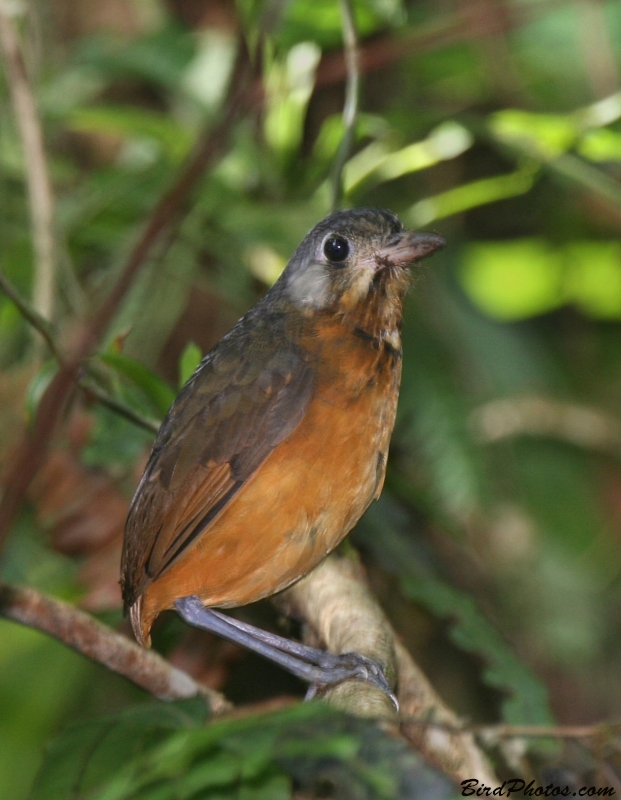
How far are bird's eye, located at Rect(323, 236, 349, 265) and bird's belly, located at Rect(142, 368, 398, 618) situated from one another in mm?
485

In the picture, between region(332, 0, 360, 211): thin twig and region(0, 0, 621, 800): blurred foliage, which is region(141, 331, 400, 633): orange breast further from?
region(332, 0, 360, 211): thin twig

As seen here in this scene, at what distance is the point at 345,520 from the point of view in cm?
297

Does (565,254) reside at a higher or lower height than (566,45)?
lower

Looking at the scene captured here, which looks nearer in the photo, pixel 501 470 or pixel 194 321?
pixel 501 470

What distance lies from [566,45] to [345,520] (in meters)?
3.81

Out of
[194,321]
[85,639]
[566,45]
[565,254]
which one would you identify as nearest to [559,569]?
[565,254]

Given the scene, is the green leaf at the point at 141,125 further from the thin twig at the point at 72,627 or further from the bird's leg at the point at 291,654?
the thin twig at the point at 72,627

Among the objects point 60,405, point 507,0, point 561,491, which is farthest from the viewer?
point 561,491

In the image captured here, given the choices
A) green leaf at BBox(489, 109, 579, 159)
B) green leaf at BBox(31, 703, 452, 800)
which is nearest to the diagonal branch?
green leaf at BBox(31, 703, 452, 800)

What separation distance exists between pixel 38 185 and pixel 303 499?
1.98 meters

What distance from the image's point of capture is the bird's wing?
3014 millimetres

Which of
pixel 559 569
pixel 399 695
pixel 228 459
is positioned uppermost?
pixel 228 459

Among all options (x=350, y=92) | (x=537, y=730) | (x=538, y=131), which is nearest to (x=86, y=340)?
(x=537, y=730)

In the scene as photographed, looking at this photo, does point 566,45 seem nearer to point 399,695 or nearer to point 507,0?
point 507,0
